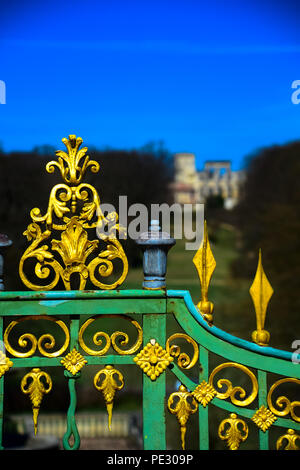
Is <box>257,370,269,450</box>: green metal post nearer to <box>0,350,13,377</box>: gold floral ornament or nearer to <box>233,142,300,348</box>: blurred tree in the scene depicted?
<box>0,350,13,377</box>: gold floral ornament

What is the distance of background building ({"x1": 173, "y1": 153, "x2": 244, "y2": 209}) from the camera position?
34.4m

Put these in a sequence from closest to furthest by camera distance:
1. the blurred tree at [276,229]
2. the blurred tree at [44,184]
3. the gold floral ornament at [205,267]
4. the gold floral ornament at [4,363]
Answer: the gold floral ornament at [4,363] < the gold floral ornament at [205,267] < the blurred tree at [44,184] < the blurred tree at [276,229]

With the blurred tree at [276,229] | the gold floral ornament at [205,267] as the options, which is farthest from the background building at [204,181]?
the gold floral ornament at [205,267]

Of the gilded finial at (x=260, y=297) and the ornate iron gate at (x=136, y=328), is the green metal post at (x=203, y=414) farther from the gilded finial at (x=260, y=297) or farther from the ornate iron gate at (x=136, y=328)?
the gilded finial at (x=260, y=297)

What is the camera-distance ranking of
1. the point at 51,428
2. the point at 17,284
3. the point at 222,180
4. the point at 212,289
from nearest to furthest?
the point at 17,284
the point at 51,428
the point at 212,289
the point at 222,180

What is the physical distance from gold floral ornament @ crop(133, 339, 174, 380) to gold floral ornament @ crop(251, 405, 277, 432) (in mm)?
561

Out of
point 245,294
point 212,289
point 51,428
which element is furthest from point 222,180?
point 51,428

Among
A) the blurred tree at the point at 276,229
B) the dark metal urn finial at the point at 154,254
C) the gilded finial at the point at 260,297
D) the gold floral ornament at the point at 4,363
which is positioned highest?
the blurred tree at the point at 276,229

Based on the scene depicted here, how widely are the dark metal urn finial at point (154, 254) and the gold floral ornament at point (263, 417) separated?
2.84ft

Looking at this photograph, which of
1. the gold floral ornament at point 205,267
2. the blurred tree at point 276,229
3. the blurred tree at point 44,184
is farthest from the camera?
the blurred tree at point 276,229

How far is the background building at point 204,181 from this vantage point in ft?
113

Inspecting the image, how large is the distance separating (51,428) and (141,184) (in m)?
11.8

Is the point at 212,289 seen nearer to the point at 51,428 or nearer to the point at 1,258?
the point at 51,428
